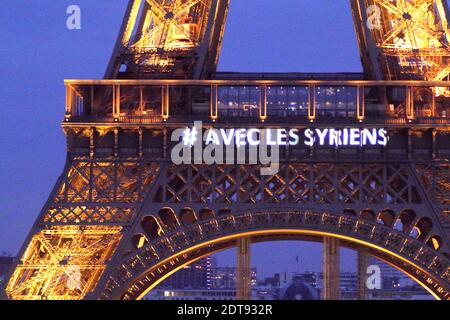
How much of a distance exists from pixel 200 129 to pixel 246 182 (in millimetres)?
2715

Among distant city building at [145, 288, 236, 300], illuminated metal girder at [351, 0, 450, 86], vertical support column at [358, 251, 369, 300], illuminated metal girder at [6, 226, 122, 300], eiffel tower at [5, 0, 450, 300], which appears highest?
illuminated metal girder at [351, 0, 450, 86]

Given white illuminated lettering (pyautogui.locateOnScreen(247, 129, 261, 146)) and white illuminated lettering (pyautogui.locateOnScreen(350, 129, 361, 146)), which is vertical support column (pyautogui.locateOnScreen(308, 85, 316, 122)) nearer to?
white illuminated lettering (pyautogui.locateOnScreen(350, 129, 361, 146))

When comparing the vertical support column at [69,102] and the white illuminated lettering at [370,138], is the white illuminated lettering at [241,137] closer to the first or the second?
the white illuminated lettering at [370,138]

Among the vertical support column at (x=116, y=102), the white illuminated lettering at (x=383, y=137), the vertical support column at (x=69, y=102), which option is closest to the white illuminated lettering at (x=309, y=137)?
the white illuminated lettering at (x=383, y=137)

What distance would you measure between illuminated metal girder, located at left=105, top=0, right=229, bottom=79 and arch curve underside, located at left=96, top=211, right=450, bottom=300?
6792 millimetres

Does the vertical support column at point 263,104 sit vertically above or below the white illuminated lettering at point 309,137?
above

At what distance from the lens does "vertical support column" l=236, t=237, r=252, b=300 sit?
5106 cm

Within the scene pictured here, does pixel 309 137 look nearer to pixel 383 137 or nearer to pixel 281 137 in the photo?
pixel 281 137

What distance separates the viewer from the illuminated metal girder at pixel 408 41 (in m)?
48.6

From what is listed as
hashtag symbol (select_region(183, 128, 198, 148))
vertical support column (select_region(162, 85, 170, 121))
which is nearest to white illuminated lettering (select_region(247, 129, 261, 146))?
hashtag symbol (select_region(183, 128, 198, 148))

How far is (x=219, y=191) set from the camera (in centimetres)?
4544

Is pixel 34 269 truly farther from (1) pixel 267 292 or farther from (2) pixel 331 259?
(1) pixel 267 292

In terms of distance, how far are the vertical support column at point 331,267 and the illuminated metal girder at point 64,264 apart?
1032cm
